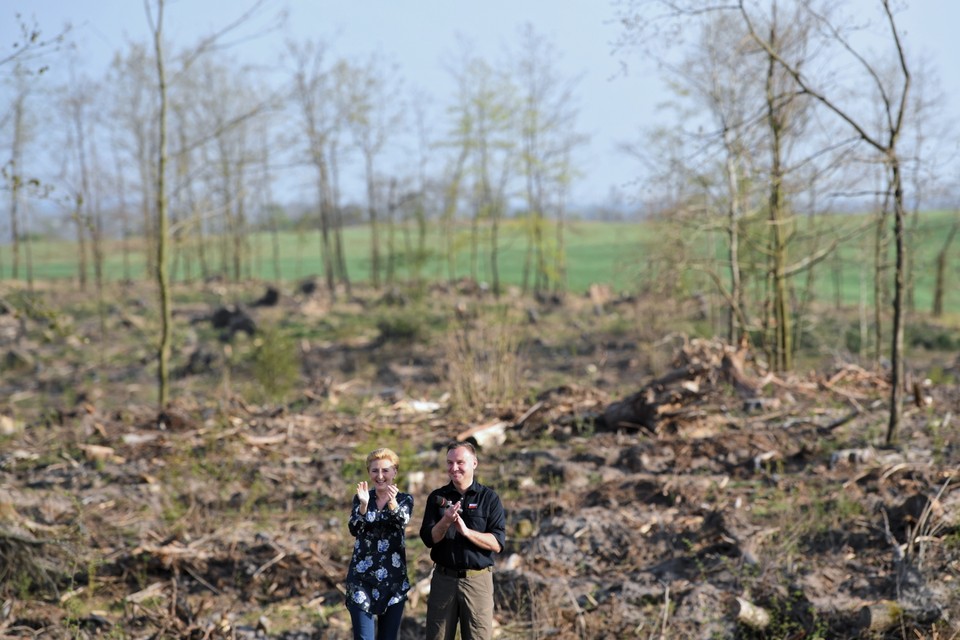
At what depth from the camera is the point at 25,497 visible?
794 centimetres

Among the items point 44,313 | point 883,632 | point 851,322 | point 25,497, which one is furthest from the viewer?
point 851,322

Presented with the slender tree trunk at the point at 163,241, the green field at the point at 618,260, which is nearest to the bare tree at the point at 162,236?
the slender tree trunk at the point at 163,241

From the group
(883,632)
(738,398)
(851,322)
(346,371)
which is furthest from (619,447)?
(851,322)

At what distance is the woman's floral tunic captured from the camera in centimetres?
441

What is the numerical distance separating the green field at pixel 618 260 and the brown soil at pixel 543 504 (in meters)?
2.04

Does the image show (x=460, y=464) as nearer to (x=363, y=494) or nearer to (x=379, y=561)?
(x=363, y=494)

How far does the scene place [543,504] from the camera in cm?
763

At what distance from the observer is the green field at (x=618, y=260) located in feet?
43.1

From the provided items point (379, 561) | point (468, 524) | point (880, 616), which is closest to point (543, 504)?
point (880, 616)

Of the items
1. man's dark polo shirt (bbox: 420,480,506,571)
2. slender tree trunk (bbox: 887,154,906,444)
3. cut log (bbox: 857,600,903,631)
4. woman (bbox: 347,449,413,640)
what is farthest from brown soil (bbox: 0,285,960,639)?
man's dark polo shirt (bbox: 420,480,506,571)

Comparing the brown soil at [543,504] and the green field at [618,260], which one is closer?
the brown soil at [543,504]

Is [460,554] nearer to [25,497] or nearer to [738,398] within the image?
[25,497]

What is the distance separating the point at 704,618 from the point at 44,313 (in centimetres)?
573

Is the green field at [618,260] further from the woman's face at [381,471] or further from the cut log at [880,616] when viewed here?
the woman's face at [381,471]
